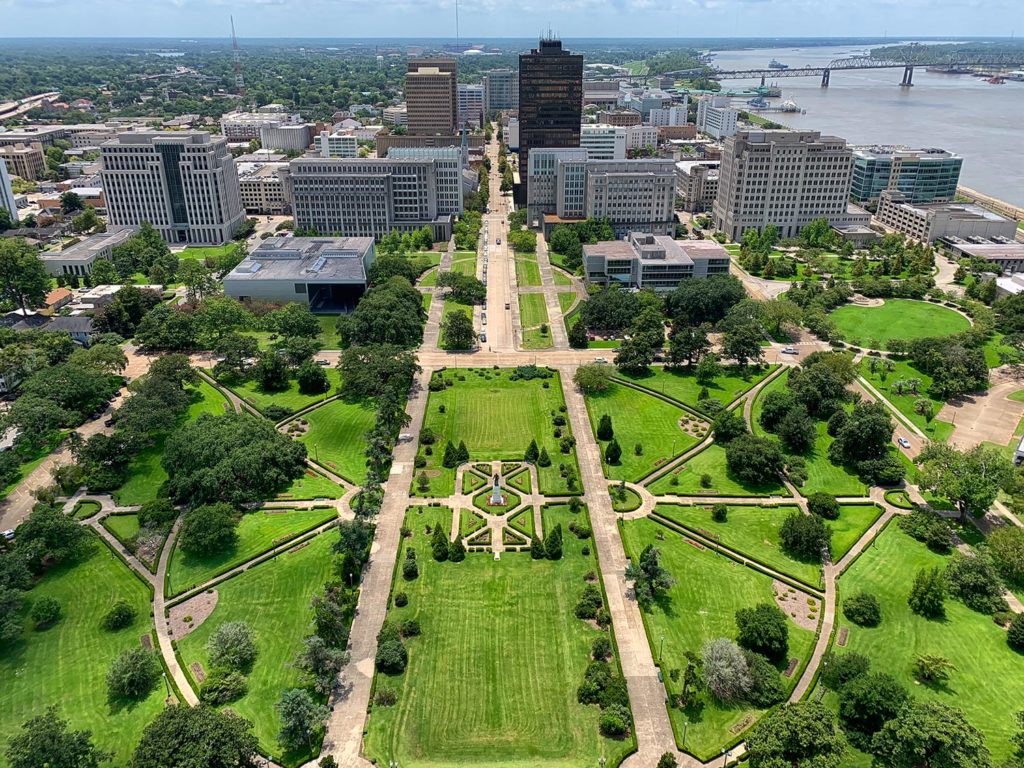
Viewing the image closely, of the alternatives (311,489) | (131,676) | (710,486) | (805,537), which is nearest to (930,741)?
(805,537)

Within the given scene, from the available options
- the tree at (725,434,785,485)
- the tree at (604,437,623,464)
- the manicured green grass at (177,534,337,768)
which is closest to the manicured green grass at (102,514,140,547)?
the manicured green grass at (177,534,337,768)

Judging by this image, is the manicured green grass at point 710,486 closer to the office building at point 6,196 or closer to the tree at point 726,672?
the tree at point 726,672

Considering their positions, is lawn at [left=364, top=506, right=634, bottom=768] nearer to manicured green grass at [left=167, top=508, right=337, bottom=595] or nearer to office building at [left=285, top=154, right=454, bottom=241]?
manicured green grass at [left=167, top=508, right=337, bottom=595]

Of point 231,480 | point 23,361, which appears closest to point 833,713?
point 231,480

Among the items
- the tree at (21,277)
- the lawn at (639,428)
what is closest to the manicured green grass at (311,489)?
the lawn at (639,428)

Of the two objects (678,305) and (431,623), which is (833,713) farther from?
(678,305)

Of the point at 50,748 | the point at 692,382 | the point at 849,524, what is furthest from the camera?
the point at 692,382

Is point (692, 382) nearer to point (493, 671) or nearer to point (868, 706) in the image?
point (868, 706)
